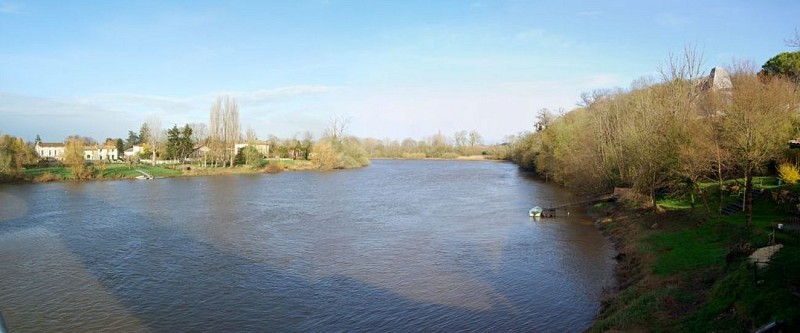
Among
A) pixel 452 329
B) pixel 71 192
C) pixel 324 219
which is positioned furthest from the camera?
pixel 71 192

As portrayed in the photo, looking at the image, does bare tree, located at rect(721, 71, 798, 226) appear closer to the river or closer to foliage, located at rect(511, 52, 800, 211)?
foliage, located at rect(511, 52, 800, 211)

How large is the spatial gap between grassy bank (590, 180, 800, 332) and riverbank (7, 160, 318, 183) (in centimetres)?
5973

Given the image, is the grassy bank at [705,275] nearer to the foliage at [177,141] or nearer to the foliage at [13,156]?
the foliage at [13,156]

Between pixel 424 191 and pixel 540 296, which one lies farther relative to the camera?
pixel 424 191

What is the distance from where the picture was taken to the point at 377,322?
14102 mm

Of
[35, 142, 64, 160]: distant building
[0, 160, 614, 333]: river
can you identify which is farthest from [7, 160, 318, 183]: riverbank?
[35, 142, 64, 160]: distant building

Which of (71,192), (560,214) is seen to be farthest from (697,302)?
(71,192)

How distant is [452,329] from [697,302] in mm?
5955

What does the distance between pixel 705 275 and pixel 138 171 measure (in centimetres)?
6742

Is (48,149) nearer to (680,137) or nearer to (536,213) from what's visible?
(536,213)

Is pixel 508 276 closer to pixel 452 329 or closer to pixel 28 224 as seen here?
pixel 452 329

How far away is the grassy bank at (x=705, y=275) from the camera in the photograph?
9.74 metres

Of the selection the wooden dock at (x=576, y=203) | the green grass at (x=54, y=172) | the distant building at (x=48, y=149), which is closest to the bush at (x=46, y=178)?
the green grass at (x=54, y=172)

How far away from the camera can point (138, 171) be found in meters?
65.8
